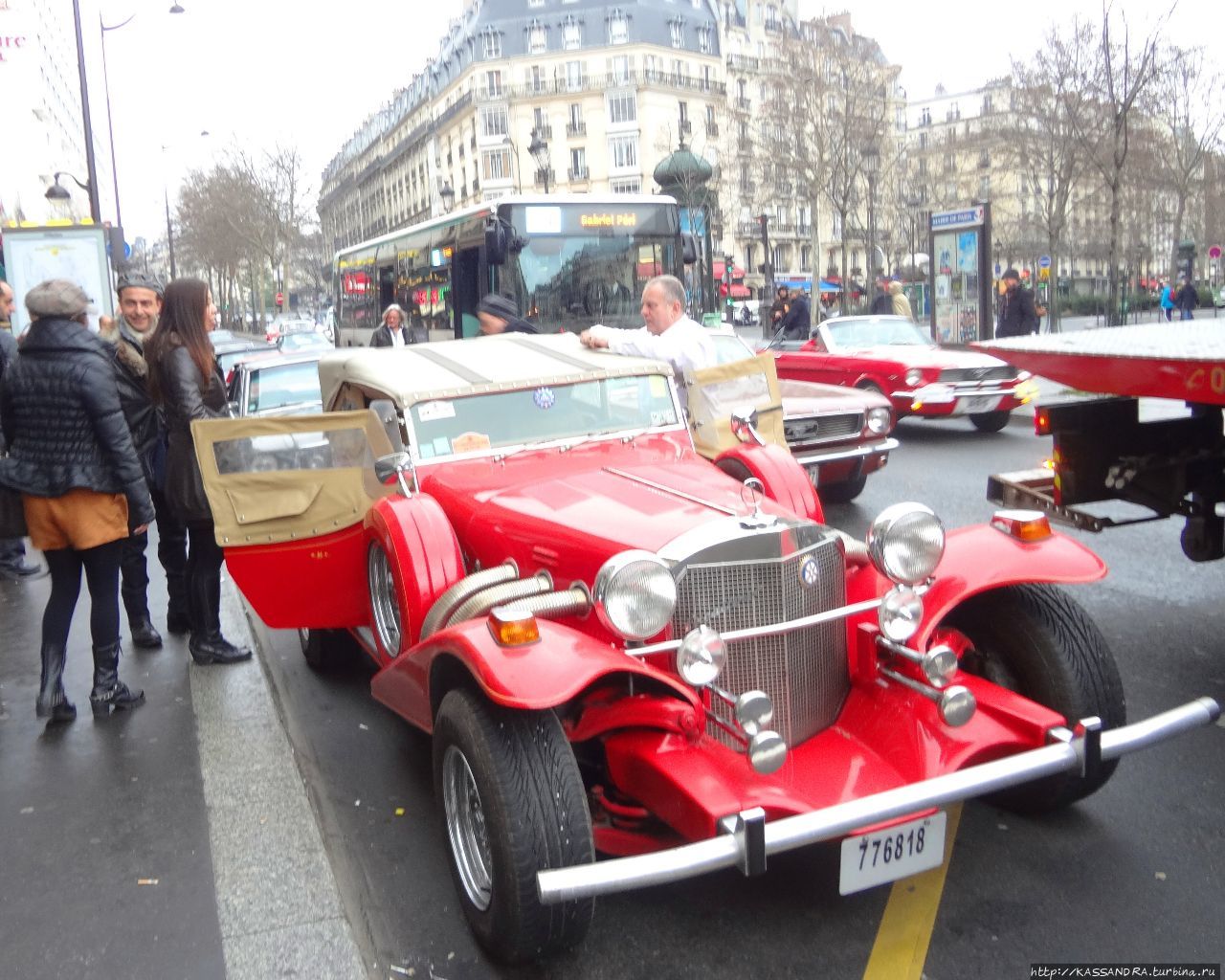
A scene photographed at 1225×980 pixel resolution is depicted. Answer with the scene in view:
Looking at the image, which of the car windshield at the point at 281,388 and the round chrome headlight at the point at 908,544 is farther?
the car windshield at the point at 281,388

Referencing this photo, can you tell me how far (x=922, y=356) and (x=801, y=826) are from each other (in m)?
10.9

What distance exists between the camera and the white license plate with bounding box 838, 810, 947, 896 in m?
2.89

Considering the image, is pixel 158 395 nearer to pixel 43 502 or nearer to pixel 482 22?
pixel 43 502

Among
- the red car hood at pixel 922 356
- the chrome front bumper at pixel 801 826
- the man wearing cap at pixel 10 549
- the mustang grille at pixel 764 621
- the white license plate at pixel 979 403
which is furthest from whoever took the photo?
the red car hood at pixel 922 356

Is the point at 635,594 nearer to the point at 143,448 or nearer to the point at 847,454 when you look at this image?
the point at 143,448

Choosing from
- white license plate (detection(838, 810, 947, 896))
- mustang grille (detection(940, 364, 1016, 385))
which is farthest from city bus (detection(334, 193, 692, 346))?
white license plate (detection(838, 810, 947, 896))

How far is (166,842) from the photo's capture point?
3725mm

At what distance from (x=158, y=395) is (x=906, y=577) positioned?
3715 mm

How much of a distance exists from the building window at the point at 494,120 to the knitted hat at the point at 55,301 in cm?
7760

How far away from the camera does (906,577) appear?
335cm

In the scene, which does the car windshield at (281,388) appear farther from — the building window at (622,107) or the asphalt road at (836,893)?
the building window at (622,107)

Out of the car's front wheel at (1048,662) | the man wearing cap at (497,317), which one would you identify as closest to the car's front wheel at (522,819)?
the car's front wheel at (1048,662)

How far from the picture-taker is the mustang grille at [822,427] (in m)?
8.91

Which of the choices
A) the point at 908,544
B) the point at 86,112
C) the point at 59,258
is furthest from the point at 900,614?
the point at 86,112
